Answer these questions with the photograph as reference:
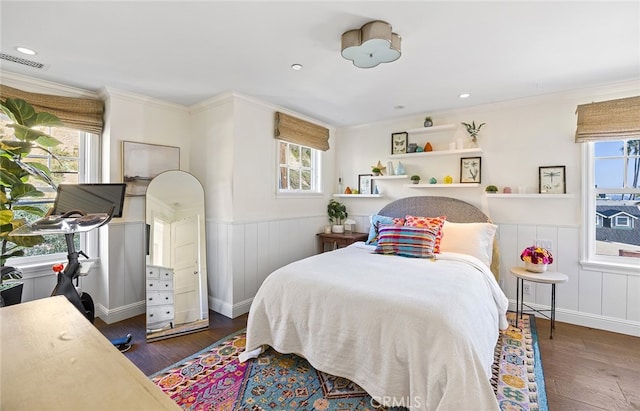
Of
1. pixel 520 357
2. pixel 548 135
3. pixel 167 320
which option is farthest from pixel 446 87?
pixel 167 320

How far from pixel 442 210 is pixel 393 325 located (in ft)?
7.46

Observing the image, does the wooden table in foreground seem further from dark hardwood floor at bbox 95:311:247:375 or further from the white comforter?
dark hardwood floor at bbox 95:311:247:375

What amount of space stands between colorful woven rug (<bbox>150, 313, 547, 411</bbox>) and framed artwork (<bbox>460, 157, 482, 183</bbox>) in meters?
1.84

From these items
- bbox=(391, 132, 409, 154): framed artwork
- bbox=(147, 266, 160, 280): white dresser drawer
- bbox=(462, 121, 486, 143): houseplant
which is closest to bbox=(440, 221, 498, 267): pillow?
bbox=(462, 121, 486, 143): houseplant

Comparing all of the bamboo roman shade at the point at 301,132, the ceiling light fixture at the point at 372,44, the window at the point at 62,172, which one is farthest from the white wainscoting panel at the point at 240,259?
the ceiling light fixture at the point at 372,44

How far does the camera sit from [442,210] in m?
3.60

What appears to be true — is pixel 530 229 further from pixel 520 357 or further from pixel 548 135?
pixel 520 357

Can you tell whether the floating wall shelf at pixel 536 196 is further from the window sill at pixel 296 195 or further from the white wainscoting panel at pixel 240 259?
the white wainscoting panel at pixel 240 259

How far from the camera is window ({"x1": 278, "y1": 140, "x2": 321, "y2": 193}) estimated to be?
12.5 ft

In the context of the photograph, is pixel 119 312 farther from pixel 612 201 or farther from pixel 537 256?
pixel 612 201

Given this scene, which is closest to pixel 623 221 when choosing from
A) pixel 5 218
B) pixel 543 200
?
pixel 543 200

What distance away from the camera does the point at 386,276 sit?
2205 mm

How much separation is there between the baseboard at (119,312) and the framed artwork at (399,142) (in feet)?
11.8

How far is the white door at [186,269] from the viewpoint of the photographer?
289cm
